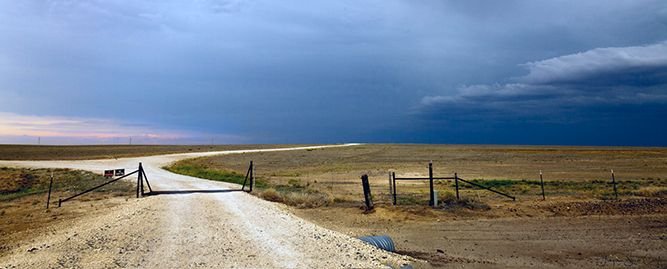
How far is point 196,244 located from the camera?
39.5ft

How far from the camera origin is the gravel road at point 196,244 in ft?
34.0

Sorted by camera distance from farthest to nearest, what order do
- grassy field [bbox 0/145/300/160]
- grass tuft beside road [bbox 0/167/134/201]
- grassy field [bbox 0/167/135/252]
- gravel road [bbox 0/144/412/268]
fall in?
grassy field [bbox 0/145/300/160]
grass tuft beside road [bbox 0/167/134/201]
grassy field [bbox 0/167/135/252]
gravel road [bbox 0/144/412/268]

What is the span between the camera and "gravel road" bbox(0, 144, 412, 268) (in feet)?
34.0

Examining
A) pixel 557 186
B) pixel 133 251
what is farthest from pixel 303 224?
pixel 557 186

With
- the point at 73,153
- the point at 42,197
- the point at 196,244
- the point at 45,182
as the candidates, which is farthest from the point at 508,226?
the point at 73,153

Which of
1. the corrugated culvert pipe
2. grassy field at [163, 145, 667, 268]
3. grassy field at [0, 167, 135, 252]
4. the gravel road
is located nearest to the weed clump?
grassy field at [163, 145, 667, 268]

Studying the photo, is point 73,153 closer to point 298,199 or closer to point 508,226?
point 298,199

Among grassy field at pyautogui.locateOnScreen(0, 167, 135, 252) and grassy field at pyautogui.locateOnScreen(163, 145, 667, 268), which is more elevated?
grassy field at pyautogui.locateOnScreen(0, 167, 135, 252)

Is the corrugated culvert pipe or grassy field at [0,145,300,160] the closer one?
the corrugated culvert pipe

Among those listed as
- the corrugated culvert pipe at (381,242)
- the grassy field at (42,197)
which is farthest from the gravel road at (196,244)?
the grassy field at (42,197)

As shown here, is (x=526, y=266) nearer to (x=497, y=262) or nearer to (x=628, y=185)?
(x=497, y=262)

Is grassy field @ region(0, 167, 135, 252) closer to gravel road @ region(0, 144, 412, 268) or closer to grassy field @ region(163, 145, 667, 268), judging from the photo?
gravel road @ region(0, 144, 412, 268)

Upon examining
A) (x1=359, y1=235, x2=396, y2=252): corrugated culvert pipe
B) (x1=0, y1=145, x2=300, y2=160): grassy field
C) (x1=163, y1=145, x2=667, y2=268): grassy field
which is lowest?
(x1=163, y1=145, x2=667, y2=268): grassy field

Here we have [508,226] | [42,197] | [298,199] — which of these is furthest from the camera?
[42,197]
